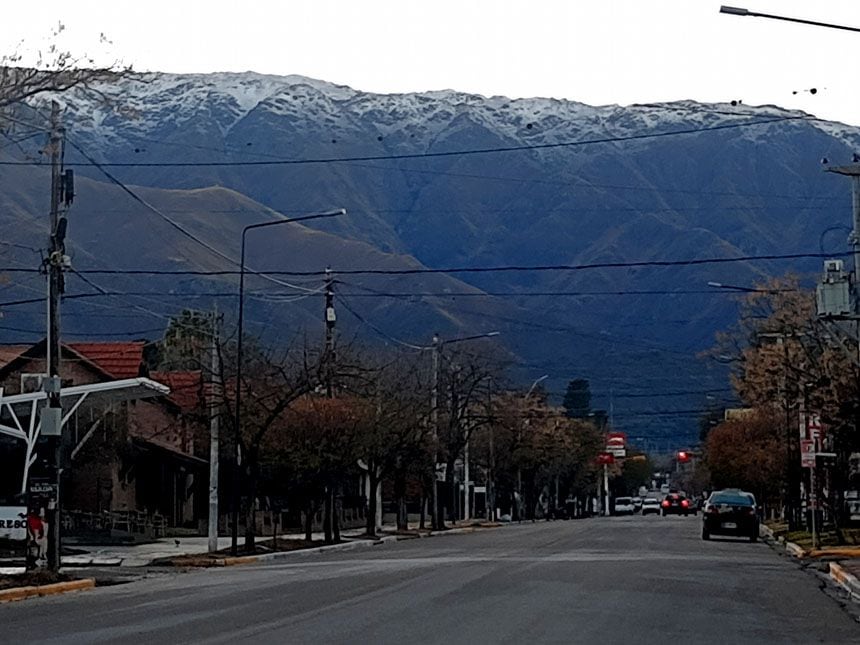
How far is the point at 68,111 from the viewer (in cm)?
3225

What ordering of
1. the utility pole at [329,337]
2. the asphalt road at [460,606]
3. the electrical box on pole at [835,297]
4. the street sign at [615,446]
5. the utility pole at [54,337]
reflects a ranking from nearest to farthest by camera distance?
the asphalt road at [460,606]
the utility pole at [54,337]
the electrical box on pole at [835,297]
the utility pole at [329,337]
the street sign at [615,446]

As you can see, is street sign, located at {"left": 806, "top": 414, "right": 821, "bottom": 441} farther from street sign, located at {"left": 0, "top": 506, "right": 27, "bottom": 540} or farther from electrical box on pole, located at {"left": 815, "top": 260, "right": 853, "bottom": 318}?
street sign, located at {"left": 0, "top": 506, "right": 27, "bottom": 540}

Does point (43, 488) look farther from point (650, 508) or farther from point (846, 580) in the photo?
point (650, 508)

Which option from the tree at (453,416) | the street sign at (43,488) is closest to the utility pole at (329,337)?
the tree at (453,416)

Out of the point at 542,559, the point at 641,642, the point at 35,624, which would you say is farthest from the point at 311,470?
the point at 641,642

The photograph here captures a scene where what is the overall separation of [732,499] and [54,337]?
27769 mm

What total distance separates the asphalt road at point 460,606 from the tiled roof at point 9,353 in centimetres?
2409

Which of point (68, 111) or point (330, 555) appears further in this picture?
point (330, 555)

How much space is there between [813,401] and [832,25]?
73.6ft

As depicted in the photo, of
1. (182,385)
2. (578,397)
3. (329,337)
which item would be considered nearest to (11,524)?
(329,337)

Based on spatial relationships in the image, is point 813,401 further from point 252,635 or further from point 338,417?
point 252,635

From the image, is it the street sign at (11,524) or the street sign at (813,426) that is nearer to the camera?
the street sign at (11,524)

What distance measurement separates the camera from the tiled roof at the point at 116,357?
197 ft

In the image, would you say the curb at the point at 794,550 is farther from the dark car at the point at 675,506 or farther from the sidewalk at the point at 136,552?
the dark car at the point at 675,506
